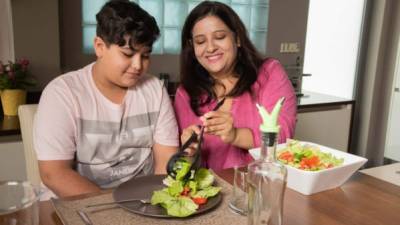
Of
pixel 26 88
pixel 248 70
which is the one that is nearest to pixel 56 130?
pixel 248 70

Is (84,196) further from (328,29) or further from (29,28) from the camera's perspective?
(328,29)

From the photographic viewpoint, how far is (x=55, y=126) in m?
1.18

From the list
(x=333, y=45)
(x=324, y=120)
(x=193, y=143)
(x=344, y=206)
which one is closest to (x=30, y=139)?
(x=193, y=143)

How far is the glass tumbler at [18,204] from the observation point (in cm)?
77

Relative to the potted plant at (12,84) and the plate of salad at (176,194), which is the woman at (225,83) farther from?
the potted plant at (12,84)

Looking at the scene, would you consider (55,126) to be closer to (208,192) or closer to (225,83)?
(208,192)

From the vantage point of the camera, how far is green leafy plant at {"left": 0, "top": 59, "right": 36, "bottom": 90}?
1925 mm

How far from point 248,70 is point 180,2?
1.20m

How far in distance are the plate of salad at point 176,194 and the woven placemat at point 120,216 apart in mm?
13

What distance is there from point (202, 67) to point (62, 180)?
0.77 metres

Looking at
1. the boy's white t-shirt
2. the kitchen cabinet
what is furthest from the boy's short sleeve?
the kitchen cabinet

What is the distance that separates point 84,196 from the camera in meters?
0.97

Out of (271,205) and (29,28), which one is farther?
(29,28)

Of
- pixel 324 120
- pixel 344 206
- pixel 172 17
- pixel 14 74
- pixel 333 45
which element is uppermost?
pixel 172 17
